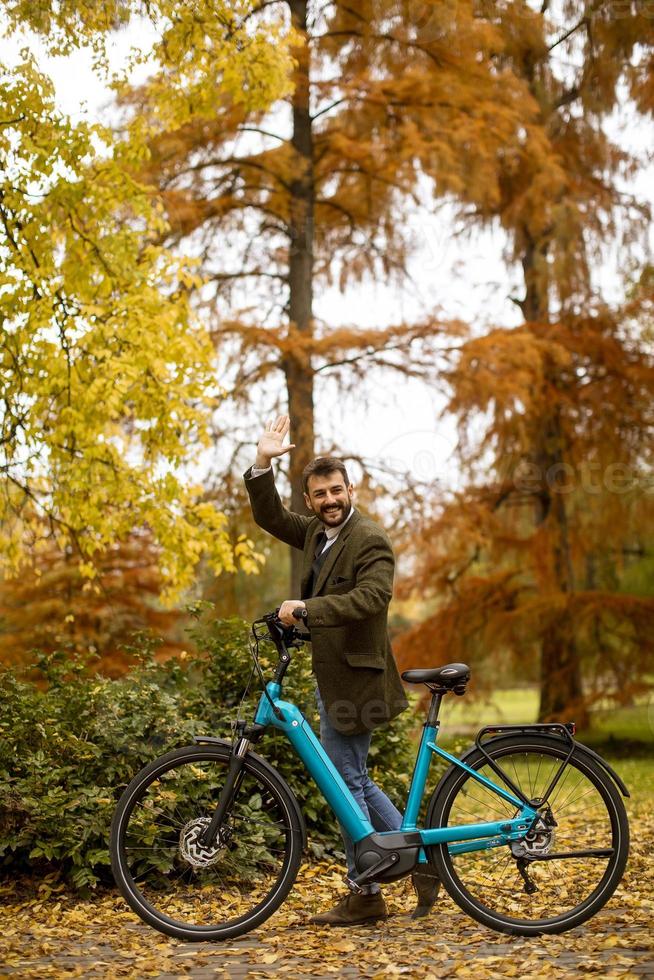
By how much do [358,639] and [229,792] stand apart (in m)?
0.74

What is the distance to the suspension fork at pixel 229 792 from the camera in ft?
13.5

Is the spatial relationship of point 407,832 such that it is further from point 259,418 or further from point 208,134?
point 208,134

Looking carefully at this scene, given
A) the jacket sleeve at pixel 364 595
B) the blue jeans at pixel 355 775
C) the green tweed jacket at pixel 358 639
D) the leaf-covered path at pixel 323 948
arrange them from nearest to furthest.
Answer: the leaf-covered path at pixel 323 948, the jacket sleeve at pixel 364 595, the green tweed jacket at pixel 358 639, the blue jeans at pixel 355 775

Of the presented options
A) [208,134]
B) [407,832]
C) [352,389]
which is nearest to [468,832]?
[407,832]

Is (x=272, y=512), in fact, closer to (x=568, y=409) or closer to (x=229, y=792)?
(x=229, y=792)

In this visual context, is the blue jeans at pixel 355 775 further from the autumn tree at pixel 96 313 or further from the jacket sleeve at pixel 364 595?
the autumn tree at pixel 96 313

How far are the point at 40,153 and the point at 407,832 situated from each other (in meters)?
4.91

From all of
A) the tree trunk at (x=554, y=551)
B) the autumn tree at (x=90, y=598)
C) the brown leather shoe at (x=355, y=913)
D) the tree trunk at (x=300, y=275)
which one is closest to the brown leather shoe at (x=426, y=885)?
the brown leather shoe at (x=355, y=913)

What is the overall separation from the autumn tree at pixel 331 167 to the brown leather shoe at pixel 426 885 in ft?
24.4

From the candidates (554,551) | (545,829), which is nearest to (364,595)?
(545,829)

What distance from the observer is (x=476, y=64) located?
12.9m

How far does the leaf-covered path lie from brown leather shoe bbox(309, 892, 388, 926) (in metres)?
0.04

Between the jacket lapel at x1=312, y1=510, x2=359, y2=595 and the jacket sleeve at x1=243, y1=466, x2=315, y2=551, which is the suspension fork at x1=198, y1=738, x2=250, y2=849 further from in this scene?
the jacket sleeve at x1=243, y1=466, x2=315, y2=551

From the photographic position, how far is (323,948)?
411cm
